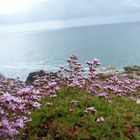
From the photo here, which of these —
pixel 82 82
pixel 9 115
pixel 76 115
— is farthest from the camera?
pixel 82 82

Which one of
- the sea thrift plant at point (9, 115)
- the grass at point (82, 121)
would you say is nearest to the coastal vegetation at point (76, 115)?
the grass at point (82, 121)

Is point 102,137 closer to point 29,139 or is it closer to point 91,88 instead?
point 29,139

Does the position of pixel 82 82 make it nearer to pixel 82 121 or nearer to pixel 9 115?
pixel 82 121

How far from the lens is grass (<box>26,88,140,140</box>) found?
10607 millimetres

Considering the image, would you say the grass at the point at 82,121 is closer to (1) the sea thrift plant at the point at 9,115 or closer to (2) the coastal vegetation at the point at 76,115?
(2) the coastal vegetation at the point at 76,115

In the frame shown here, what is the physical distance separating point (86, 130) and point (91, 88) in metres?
2.67

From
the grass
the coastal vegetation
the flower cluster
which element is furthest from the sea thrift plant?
the flower cluster

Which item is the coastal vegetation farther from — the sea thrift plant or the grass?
Result: the sea thrift plant

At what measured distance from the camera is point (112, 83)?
12656 millimetres

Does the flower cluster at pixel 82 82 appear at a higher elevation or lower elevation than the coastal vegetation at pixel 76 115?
higher

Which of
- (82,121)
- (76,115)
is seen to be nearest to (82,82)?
(76,115)

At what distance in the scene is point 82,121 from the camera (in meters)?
11.1

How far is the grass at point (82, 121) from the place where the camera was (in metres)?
10.6

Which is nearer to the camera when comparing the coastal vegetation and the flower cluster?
the coastal vegetation
